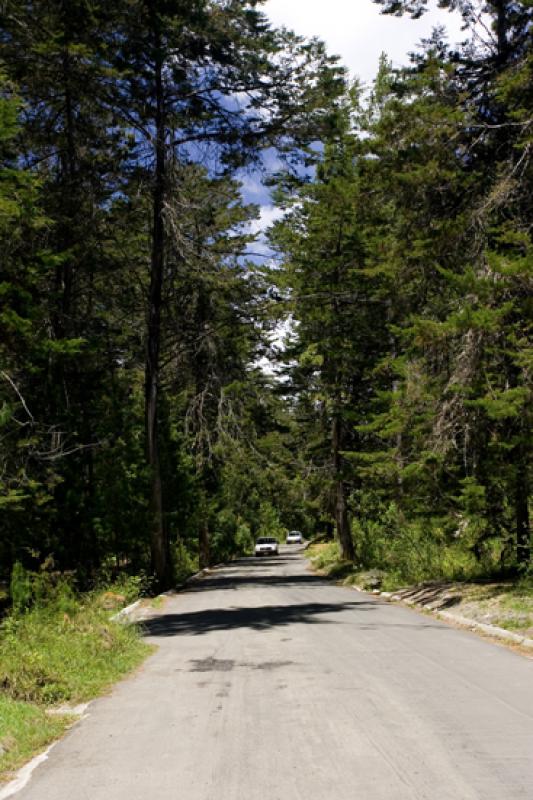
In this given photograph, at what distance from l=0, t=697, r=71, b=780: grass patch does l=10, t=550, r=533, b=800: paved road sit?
0.74ft

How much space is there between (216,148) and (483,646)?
16.9 meters

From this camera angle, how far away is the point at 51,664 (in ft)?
28.6

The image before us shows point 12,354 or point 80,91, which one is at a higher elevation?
point 80,91

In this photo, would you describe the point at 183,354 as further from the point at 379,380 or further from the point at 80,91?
the point at 80,91

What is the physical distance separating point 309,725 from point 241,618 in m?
8.56

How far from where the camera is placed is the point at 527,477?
47.5 feet

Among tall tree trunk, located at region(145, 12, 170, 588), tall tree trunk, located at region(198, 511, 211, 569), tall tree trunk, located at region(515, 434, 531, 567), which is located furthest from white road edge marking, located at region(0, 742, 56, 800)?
tall tree trunk, located at region(198, 511, 211, 569)

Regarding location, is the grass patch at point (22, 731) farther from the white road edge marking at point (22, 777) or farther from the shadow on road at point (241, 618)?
the shadow on road at point (241, 618)

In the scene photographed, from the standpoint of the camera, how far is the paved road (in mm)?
4910

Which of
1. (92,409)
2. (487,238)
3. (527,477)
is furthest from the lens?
(92,409)

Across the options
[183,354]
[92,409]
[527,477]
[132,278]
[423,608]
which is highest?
[132,278]

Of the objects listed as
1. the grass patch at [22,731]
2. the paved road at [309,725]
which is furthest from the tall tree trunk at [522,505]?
the grass patch at [22,731]

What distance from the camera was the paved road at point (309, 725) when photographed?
4.91m

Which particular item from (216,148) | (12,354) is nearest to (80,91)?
(216,148)
